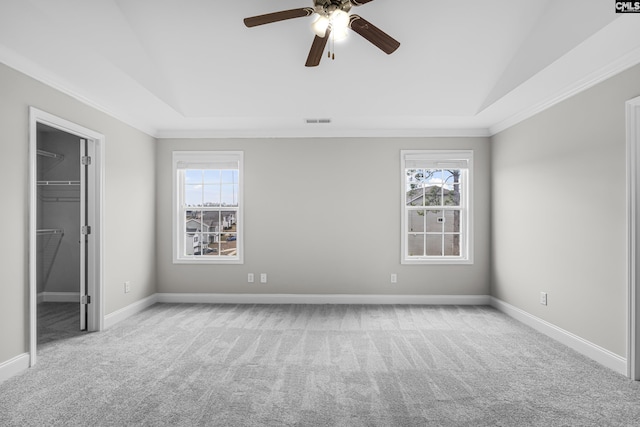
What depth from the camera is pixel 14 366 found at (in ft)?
9.59

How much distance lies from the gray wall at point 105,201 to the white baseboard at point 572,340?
485 cm

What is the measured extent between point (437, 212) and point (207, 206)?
3.40 meters

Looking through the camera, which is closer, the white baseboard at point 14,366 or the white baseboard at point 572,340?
the white baseboard at point 14,366

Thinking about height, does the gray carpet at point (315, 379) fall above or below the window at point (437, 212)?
below

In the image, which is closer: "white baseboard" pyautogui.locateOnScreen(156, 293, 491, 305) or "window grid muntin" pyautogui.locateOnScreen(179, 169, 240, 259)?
"white baseboard" pyautogui.locateOnScreen(156, 293, 491, 305)

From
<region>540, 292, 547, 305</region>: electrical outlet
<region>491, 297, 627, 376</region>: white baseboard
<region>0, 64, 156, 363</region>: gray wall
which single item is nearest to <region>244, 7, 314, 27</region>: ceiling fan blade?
<region>0, 64, 156, 363</region>: gray wall

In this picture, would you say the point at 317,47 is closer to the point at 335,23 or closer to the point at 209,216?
the point at 335,23

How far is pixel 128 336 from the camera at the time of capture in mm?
3889

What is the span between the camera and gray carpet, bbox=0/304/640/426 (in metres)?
2.36

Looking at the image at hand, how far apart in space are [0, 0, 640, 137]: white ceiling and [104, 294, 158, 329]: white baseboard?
7.64 ft

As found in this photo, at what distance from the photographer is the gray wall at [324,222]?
17.4 feet

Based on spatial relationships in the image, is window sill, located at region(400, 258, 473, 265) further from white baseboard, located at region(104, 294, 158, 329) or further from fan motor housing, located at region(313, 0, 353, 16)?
fan motor housing, located at region(313, 0, 353, 16)

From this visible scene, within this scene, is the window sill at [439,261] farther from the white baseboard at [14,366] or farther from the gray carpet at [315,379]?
the white baseboard at [14,366]

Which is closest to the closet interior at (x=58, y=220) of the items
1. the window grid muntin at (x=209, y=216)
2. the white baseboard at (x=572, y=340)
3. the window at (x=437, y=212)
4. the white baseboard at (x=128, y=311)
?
the white baseboard at (x=128, y=311)
